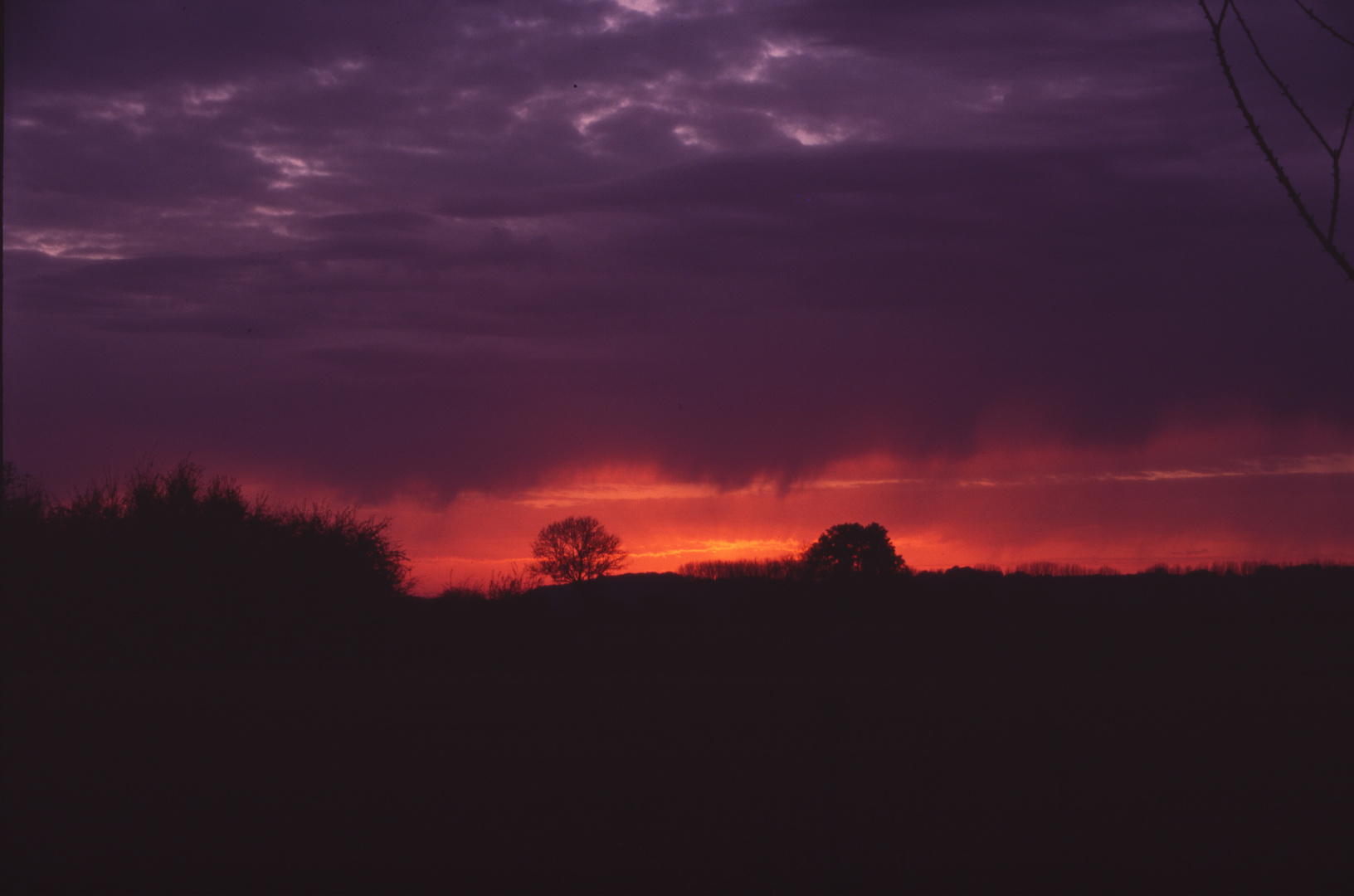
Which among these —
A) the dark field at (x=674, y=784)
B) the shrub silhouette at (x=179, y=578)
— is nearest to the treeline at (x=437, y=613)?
the shrub silhouette at (x=179, y=578)

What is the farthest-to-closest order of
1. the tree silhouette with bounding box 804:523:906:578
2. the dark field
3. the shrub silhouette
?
the tree silhouette with bounding box 804:523:906:578, the shrub silhouette, the dark field

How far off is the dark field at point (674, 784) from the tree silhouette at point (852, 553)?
3527cm

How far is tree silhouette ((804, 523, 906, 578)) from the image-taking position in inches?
2215

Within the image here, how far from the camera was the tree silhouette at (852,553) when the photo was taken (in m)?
56.2

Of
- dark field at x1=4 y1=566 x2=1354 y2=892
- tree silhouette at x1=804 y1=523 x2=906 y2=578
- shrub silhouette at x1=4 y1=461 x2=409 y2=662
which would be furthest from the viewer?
tree silhouette at x1=804 y1=523 x2=906 y2=578

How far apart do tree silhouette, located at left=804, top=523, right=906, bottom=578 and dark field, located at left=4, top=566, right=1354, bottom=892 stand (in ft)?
116

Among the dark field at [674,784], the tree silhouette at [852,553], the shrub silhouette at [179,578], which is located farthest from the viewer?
the tree silhouette at [852,553]

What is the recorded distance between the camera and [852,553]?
57.5 meters

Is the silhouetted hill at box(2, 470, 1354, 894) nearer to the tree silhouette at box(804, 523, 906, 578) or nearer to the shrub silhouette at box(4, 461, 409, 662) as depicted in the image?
the shrub silhouette at box(4, 461, 409, 662)

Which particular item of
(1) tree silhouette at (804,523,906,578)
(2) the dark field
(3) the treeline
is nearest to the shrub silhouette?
(3) the treeline

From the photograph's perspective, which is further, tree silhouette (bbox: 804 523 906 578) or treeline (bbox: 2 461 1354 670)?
tree silhouette (bbox: 804 523 906 578)

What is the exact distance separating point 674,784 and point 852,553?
49.7 meters

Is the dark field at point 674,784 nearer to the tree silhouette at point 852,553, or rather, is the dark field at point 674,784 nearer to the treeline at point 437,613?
the treeline at point 437,613

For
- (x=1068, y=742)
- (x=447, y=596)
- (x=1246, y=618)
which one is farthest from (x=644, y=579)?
(x=1068, y=742)
